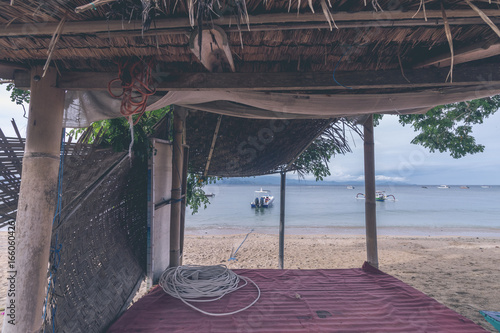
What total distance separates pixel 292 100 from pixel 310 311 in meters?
1.80

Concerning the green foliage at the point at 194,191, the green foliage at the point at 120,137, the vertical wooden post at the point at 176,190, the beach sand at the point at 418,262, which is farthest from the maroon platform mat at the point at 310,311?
the green foliage at the point at 194,191

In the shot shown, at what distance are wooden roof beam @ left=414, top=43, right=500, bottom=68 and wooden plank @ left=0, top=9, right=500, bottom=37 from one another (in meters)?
0.26

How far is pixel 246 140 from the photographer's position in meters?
3.88

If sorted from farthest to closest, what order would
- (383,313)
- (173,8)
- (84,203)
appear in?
1. (383,313)
2. (84,203)
3. (173,8)

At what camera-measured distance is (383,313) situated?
213 cm

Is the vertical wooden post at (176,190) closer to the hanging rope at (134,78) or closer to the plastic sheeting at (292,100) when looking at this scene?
the plastic sheeting at (292,100)

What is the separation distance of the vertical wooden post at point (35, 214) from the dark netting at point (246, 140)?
1.97 m

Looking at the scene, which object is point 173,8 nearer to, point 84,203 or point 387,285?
point 84,203

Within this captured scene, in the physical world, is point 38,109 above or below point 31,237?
above

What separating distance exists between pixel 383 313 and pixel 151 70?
8.66 feet

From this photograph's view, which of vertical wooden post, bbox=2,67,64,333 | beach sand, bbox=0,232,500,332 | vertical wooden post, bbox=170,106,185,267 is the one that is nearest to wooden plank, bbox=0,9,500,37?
vertical wooden post, bbox=2,67,64,333

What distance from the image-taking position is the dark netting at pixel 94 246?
5.14ft

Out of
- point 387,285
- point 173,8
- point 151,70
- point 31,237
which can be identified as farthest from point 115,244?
point 387,285

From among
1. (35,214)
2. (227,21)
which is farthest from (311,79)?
(35,214)
